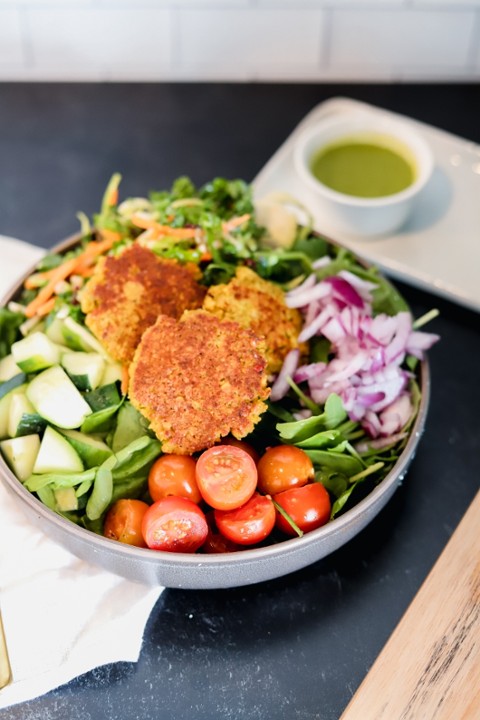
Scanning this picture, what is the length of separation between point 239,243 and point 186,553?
0.60m

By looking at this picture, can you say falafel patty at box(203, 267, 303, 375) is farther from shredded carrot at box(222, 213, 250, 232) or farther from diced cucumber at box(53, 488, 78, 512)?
diced cucumber at box(53, 488, 78, 512)

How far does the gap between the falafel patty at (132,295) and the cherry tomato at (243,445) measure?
0.22 metres

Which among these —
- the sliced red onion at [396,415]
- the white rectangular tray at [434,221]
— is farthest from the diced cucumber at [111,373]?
the white rectangular tray at [434,221]

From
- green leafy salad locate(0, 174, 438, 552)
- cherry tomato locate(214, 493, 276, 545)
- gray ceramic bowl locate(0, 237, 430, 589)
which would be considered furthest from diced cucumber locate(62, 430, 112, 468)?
cherry tomato locate(214, 493, 276, 545)

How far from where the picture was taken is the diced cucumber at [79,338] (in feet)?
4.74

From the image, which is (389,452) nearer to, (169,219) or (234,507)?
(234,507)

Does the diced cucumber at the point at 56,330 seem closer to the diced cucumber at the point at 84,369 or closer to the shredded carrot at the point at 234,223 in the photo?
the diced cucumber at the point at 84,369

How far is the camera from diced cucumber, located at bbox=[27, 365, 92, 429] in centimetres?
135

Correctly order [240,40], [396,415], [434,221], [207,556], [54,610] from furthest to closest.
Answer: [240,40], [434,221], [396,415], [54,610], [207,556]

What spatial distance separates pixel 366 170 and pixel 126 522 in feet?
3.26

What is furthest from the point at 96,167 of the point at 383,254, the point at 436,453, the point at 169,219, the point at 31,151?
the point at 436,453

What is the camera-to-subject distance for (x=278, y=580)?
1391 millimetres

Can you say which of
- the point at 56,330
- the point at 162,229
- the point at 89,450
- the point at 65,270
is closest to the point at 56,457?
the point at 89,450

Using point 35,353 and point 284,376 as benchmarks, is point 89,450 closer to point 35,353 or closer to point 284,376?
point 35,353
